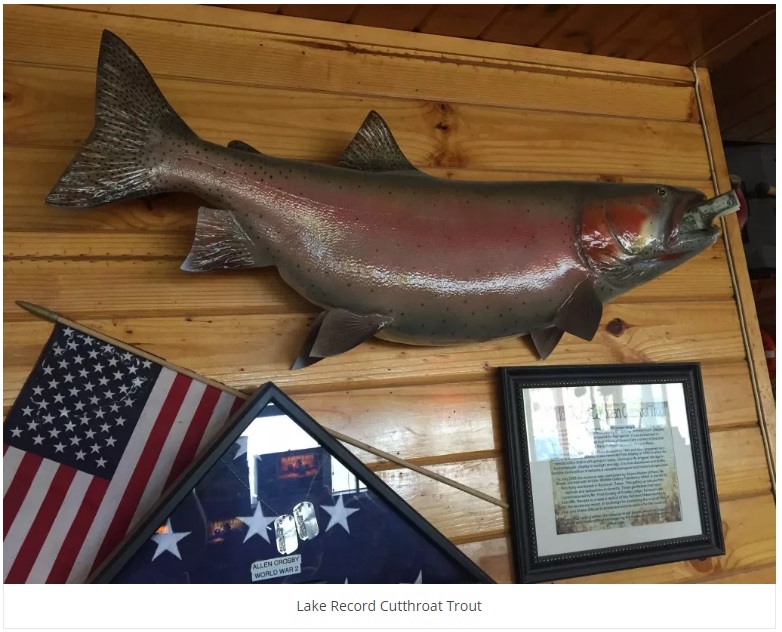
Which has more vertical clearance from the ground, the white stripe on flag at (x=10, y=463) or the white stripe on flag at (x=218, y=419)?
the white stripe on flag at (x=218, y=419)

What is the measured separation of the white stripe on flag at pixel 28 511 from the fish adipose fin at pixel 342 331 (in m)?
0.38

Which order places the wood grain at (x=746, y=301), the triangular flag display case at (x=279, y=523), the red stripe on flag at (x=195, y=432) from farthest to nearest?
1. the wood grain at (x=746, y=301)
2. the red stripe on flag at (x=195, y=432)
3. the triangular flag display case at (x=279, y=523)

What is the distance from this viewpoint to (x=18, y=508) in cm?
74

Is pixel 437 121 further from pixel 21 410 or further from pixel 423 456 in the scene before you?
pixel 21 410

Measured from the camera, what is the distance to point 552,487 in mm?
962

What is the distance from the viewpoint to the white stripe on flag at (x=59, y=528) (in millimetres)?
729

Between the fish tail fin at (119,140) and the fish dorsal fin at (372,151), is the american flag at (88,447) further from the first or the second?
the fish dorsal fin at (372,151)

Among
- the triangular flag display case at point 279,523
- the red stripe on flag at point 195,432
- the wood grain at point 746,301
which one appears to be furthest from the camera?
the wood grain at point 746,301

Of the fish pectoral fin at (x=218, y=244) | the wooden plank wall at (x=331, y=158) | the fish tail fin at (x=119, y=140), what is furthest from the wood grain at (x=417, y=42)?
the fish pectoral fin at (x=218, y=244)

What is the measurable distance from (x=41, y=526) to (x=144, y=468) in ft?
0.46

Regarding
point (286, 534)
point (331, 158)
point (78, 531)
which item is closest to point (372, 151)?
point (331, 158)
